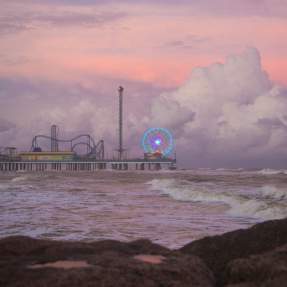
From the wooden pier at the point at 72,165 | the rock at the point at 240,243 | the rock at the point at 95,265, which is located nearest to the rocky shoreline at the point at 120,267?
the rock at the point at 95,265

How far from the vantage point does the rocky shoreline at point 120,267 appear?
3.87 meters

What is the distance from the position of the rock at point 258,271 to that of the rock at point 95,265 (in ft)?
0.59

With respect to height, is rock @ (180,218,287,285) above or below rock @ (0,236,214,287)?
below

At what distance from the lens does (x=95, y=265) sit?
411cm

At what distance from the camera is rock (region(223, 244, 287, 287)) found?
4191 mm

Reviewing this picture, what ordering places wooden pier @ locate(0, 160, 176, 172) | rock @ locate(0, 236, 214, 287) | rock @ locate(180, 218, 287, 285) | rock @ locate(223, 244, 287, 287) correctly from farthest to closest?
wooden pier @ locate(0, 160, 176, 172)
rock @ locate(180, 218, 287, 285)
rock @ locate(223, 244, 287, 287)
rock @ locate(0, 236, 214, 287)

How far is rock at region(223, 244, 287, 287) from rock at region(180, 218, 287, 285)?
1.03 m

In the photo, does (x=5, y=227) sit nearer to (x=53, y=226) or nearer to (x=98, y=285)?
(x=53, y=226)

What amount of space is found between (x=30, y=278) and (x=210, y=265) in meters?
2.22

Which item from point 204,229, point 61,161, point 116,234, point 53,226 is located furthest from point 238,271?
point 61,161

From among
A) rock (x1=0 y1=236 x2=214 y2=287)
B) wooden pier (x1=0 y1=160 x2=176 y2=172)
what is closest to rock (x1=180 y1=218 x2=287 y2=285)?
rock (x1=0 y1=236 x2=214 y2=287)

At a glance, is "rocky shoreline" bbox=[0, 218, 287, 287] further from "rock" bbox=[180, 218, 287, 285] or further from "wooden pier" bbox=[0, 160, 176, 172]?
"wooden pier" bbox=[0, 160, 176, 172]

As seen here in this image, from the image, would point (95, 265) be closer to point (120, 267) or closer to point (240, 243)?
point (120, 267)

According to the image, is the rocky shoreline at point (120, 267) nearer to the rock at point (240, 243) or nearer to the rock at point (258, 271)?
the rock at point (258, 271)
